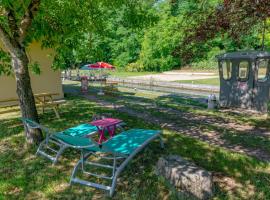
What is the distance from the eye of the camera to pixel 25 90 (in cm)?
643

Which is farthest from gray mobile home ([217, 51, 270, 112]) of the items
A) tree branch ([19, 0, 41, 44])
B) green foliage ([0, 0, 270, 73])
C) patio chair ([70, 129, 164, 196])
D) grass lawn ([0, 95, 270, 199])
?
tree branch ([19, 0, 41, 44])

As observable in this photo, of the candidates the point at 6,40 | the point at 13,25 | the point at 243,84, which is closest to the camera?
the point at 6,40

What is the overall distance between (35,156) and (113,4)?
13.7ft

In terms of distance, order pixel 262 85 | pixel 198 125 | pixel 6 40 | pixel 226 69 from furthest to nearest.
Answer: pixel 226 69
pixel 262 85
pixel 198 125
pixel 6 40

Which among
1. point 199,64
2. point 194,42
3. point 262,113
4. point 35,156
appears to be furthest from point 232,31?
point 199,64

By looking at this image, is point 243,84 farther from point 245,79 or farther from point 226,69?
point 226,69

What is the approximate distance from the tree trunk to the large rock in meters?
3.25

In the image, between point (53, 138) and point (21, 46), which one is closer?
point (21, 46)

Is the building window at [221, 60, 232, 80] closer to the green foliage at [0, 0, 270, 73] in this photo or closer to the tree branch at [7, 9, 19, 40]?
the green foliage at [0, 0, 270, 73]

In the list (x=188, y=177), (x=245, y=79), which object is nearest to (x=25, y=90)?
(x=188, y=177)

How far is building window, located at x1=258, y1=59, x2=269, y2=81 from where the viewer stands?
35.8ft

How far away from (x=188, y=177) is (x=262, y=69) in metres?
8.09

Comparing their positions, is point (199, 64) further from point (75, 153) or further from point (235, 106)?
point (75, 153)

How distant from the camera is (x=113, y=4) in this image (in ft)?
24.8
